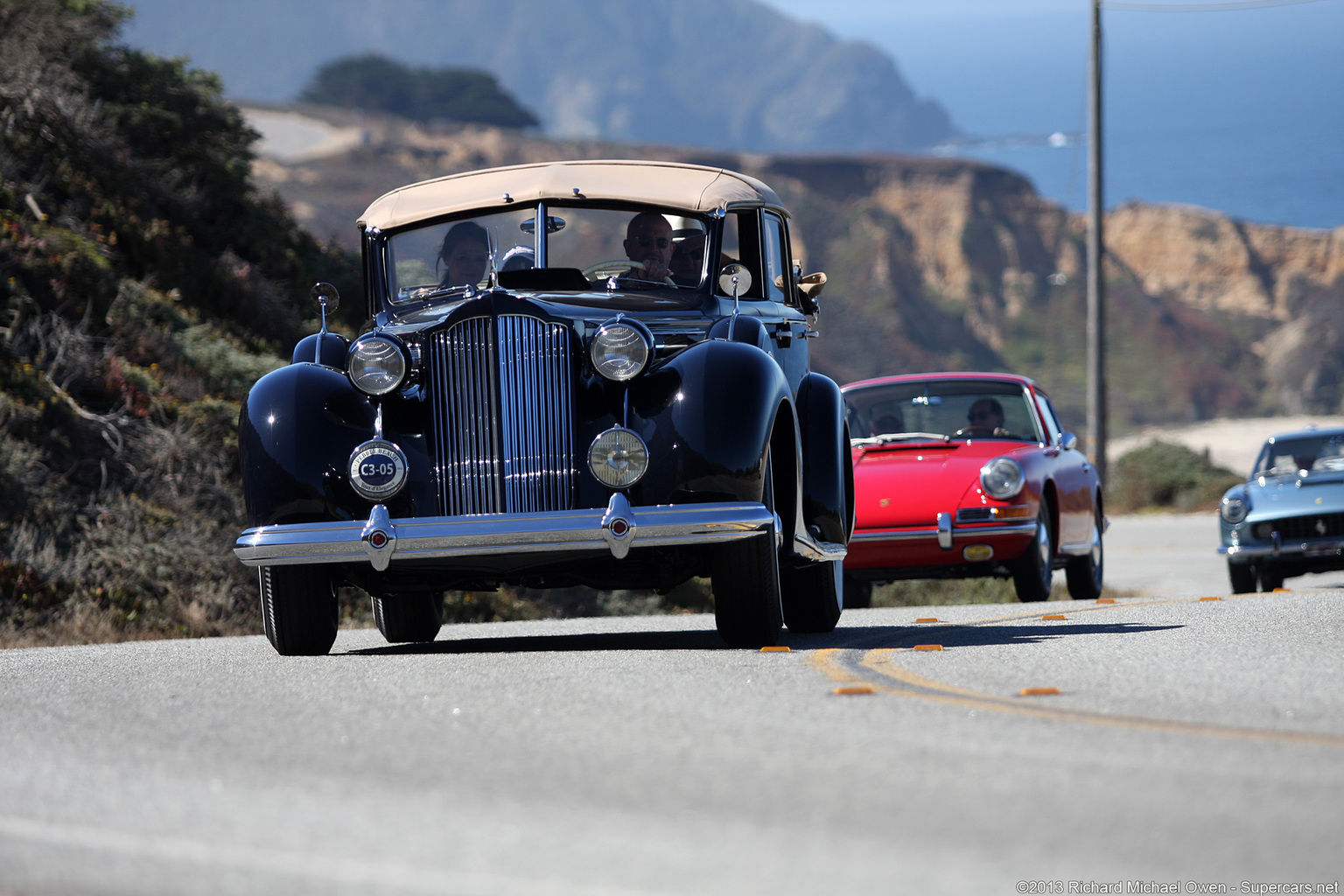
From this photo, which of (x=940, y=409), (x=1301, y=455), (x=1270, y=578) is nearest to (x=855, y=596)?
(x=940, y=409)

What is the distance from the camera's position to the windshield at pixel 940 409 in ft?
44.9

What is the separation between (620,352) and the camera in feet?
25.4

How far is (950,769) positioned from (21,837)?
2.37 m

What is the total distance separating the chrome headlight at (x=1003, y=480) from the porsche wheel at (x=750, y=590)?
14.9 feet

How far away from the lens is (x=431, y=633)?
10219 mm

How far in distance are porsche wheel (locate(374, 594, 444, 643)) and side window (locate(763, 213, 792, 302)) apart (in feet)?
8.71

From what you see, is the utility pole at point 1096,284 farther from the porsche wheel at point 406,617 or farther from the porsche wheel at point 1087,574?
the porsche wheel at point 406,617

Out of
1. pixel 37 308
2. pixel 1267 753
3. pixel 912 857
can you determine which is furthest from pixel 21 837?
pixel 37 308

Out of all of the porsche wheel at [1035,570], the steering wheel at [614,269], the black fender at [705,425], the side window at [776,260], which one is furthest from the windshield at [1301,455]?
the black fender at [705,425]

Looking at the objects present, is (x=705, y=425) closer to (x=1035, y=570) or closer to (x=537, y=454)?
(x=537, y=454)

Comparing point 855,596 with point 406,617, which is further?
point 855,596

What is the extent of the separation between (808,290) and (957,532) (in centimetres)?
275

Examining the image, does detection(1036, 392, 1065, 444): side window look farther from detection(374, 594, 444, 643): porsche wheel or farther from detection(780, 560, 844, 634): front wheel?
detection(374, 594, 444, 643): porsche wheel

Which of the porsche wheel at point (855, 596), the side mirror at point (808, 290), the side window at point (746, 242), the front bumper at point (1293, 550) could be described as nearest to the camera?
the side window at point (746, 242)
